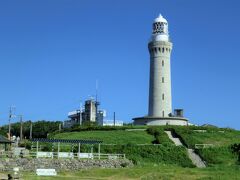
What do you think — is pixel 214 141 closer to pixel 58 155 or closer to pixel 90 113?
pixel 58 155

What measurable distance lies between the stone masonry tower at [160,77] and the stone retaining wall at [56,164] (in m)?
31.3

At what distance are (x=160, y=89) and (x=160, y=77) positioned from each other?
6.17 ft

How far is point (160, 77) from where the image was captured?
81.9m

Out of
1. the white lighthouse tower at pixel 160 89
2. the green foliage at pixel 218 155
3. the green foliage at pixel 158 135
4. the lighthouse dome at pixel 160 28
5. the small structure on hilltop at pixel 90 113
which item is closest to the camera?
the green foliage at pixel 218 155

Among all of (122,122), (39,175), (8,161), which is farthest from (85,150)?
(122,122)

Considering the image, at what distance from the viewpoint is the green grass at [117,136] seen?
65.0 metres

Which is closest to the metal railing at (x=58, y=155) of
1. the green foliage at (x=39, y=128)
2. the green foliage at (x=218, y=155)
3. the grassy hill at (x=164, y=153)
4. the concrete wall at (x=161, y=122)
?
the grassy hill at (x=164, y=153)

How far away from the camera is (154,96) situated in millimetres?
81875

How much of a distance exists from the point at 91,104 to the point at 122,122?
25.7 feet

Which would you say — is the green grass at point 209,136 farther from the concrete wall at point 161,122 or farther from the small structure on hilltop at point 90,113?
the small structure on hilltop at point 90,113

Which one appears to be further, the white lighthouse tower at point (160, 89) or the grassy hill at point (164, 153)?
the white lighthouse tower at point (160, 89)

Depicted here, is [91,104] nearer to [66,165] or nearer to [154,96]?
[154,96]

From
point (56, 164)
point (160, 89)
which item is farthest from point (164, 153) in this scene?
point (160, 89)

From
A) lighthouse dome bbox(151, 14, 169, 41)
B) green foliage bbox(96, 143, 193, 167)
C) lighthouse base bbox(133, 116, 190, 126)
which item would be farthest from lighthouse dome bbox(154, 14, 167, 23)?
green foliage bbox(96, 143, 193, 167)
